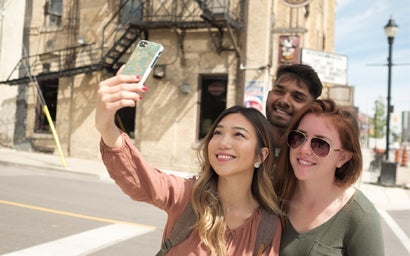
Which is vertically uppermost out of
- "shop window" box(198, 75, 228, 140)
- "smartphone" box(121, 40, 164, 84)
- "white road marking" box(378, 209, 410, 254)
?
"shop window" box(198, 75, 228, 140)

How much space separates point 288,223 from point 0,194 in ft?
25.1

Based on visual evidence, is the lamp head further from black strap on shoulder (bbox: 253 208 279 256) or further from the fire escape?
black strap on shoulder (bbox: 253 208 279 256)

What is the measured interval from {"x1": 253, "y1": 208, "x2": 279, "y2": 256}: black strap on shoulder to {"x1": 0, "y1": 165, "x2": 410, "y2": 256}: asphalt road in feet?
11.8

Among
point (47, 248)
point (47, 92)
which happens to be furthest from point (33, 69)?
point (47, 248)

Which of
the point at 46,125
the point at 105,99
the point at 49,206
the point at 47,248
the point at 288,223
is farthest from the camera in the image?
the point at 46,125

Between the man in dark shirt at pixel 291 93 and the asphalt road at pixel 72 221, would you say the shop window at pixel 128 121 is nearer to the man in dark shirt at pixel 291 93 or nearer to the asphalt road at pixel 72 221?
the asphalt road at pixel 72 221

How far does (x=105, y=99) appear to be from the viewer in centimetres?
171

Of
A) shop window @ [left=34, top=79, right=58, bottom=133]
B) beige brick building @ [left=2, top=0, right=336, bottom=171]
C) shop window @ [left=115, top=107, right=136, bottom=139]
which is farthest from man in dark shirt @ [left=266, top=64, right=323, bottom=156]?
Answer: shop window @ [left=34, top=79, right=58, bottom=133]

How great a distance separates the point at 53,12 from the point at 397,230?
1686 centimetres

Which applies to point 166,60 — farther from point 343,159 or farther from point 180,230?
point 180,230

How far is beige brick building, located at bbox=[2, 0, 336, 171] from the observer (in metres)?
14.4

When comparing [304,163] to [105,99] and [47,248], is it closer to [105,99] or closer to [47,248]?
[105,99]

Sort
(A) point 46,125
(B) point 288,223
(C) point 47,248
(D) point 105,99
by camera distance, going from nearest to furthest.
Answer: (D) point 105,99 < (B) point 288,223 < (C) point 47,248 < (A) point 46,125

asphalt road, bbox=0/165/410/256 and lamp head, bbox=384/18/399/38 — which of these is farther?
lamp head, bbox=384/18/399/38
